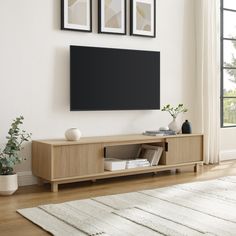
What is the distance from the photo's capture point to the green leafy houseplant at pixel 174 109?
5.51m

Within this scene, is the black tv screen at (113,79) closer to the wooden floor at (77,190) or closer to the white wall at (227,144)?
the wooden floor at (77,190)

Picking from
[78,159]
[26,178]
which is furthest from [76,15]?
[26,178]

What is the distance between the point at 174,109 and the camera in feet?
18.8

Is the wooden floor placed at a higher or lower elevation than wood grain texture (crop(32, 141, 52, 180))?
lower

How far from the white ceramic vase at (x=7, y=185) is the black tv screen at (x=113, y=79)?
110cm

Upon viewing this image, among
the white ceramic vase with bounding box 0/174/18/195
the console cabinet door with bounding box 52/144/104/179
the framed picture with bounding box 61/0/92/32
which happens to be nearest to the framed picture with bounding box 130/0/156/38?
the framed picture with bounding box 61/0/92/32

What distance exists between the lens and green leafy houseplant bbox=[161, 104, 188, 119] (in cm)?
551

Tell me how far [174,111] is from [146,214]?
8.37 feet

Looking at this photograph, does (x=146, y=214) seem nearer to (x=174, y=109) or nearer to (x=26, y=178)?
(x=26, y=178)

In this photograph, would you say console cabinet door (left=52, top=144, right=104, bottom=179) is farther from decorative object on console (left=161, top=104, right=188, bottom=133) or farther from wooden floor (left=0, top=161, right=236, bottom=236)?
decorative object on console (left=161, top=104, right=188, bottom=133)

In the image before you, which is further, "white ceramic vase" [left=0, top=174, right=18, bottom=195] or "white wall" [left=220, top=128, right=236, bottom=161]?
"white wall" [left=220, top=128, right=236, bottom=161]

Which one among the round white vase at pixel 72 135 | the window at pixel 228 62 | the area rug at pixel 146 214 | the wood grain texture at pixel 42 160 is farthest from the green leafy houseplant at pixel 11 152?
the window at pixel 228 62

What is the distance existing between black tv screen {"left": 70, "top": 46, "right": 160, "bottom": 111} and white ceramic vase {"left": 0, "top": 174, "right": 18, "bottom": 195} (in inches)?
43.5

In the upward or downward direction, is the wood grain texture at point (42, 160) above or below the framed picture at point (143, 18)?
below
